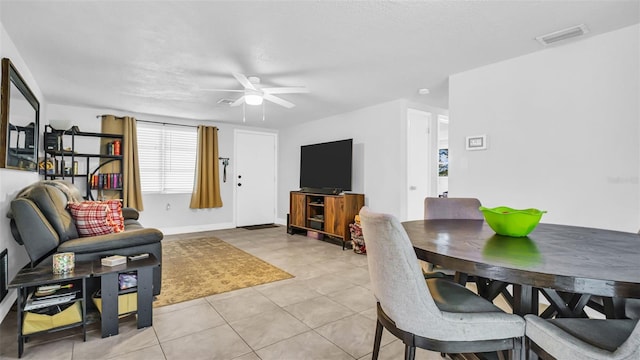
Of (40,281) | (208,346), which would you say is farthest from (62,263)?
(208,346)

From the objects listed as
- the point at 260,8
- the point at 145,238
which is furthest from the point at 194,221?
the point at 260,8

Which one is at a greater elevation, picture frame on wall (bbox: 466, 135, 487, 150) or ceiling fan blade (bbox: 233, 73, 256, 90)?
ceiling fan blade (bbox: 233, 73, 256, 90)

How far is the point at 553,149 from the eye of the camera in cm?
262

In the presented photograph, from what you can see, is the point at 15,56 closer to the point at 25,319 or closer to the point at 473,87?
the point at 25,319

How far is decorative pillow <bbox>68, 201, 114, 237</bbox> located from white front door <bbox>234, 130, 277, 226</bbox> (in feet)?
13.3

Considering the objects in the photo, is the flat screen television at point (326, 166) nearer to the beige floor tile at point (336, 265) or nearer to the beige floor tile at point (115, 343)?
the beige floor tile at point (336, 265)

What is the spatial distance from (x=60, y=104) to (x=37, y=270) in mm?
3957

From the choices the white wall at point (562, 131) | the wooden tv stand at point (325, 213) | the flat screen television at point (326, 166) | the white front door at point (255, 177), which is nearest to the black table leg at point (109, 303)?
the wooden tv stand at point (325, 213)

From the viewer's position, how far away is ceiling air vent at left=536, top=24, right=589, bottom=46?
7.41ft

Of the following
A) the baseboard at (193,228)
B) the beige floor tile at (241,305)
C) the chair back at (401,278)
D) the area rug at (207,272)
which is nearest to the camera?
the chair back at (401,278)

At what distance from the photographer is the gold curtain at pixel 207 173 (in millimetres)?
5930

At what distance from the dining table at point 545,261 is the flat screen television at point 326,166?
3198 mm

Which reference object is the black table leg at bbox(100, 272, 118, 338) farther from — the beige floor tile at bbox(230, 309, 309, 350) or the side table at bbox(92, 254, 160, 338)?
the beige floor tile at bbox(230, 309, 309, 350)

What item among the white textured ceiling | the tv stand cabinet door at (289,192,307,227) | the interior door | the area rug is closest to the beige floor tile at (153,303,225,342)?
the area rug
